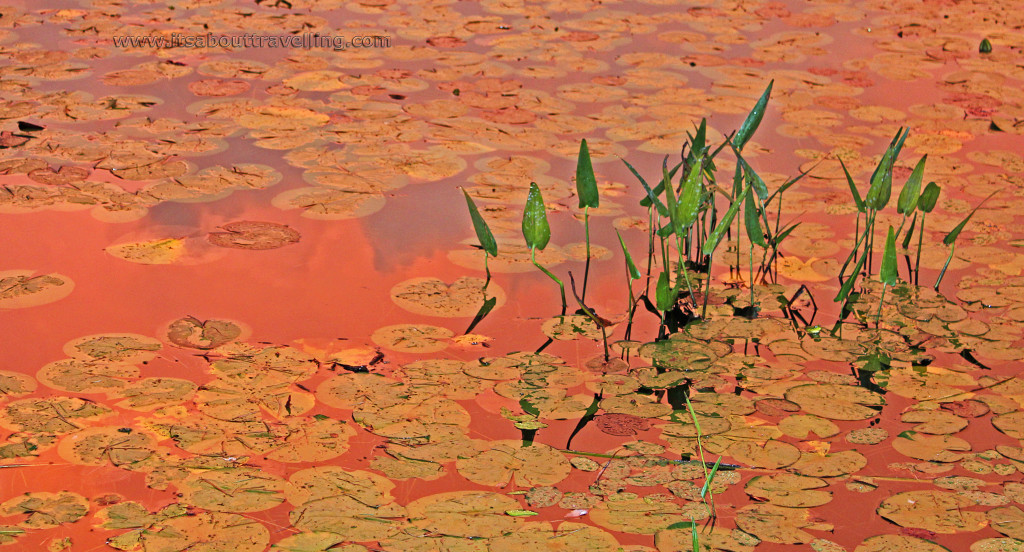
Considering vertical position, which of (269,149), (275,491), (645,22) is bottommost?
(275,491)

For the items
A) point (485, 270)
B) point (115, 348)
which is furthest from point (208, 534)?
point (485, 270)

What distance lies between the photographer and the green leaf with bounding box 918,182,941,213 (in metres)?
3.17

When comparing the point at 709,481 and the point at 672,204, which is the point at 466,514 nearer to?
the point at 709,481

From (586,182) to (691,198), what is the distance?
366 millimetres

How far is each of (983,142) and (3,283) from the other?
3547mm

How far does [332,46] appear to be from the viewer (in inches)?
197

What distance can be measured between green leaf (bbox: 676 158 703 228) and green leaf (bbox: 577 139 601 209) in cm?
30

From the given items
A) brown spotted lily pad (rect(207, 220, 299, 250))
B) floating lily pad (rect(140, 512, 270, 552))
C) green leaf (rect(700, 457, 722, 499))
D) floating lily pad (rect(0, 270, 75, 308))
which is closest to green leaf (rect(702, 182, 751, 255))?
green leaf (rect(700, 457, 722, 499))

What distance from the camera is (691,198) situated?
2.84 meters

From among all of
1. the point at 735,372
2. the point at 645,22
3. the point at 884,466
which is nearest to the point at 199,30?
the point at 645,22

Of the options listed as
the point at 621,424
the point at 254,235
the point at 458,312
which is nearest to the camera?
the point at 621,424

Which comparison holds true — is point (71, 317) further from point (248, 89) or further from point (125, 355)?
point (248, 89)

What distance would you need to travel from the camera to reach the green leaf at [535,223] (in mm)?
2936

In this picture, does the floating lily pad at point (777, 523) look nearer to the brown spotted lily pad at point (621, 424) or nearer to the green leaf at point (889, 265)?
the brown spotted lily pad at point (621, 424)
